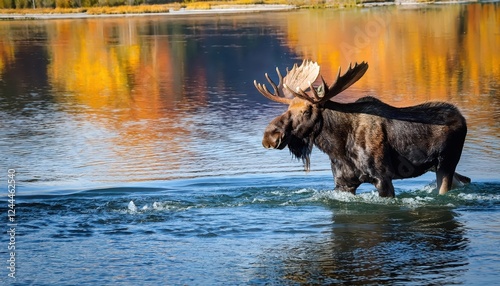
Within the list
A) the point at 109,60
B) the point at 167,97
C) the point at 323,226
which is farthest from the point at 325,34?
the point at 323,226

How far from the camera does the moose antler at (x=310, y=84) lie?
35.5ft

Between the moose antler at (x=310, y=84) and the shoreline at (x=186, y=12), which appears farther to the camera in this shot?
the shoreline at (x=186, y=12)

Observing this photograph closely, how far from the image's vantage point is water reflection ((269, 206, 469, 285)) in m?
8.52

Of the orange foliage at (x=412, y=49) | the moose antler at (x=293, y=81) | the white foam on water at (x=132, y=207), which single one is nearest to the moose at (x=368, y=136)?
the moose antler at (x=293, y=81)

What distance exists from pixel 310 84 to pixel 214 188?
6.47 ft

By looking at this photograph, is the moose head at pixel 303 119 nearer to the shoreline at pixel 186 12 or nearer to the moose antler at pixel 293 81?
the moose antler at pixel 293 81

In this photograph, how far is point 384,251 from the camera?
9.27 m

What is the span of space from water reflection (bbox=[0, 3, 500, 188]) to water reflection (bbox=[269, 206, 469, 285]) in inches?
109

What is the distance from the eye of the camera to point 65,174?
13383mm

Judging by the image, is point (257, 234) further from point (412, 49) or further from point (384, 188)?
point (412, 49)

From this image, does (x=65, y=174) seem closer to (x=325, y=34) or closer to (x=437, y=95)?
(x=437, y=95)

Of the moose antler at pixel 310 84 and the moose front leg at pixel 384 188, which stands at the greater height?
the moose antler at pixel 310 84

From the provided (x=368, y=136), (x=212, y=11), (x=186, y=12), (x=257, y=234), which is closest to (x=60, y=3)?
(x=186, y=12)

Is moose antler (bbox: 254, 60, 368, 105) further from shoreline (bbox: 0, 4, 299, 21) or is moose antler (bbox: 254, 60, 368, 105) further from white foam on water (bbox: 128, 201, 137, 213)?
shoreline (bbox: 0, 4, 299, 21)
